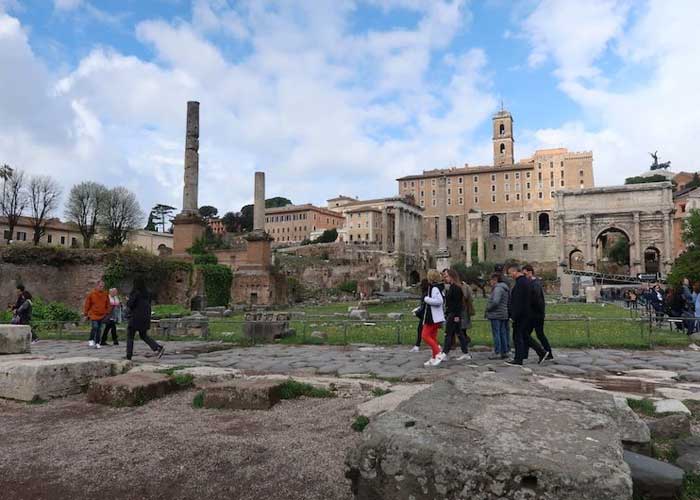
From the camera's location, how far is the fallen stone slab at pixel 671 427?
12.8 feet

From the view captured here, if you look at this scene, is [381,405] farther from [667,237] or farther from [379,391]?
[667,237]

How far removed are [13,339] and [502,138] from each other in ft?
→ 351

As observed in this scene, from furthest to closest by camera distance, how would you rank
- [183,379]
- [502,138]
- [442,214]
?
[502,138] → [442,214] → [183,379]

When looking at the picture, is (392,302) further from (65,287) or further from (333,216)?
(333,216)

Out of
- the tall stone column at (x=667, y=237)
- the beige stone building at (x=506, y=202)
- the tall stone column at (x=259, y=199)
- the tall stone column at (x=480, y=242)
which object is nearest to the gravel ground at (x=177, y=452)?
the tall stone column at (x=259, y=199)

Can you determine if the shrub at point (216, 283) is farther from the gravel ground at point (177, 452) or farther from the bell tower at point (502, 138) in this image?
the bell tower at point (502, 138)

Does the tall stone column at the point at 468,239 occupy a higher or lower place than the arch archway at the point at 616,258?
higher

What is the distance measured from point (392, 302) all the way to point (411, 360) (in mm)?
27952

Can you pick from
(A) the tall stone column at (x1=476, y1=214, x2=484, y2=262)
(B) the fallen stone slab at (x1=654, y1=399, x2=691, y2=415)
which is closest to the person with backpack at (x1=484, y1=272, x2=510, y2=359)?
(B) the fallen stone slab at (x1=654, y1=399, x2=691, y2=415)

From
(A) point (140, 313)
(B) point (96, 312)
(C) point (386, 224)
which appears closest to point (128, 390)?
(A) point (140, 313)

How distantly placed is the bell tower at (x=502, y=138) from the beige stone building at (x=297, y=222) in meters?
37.7

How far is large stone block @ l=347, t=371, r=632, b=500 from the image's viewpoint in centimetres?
226

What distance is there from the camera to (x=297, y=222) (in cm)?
10188

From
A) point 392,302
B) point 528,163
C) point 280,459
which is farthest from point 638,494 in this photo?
point 528,163
